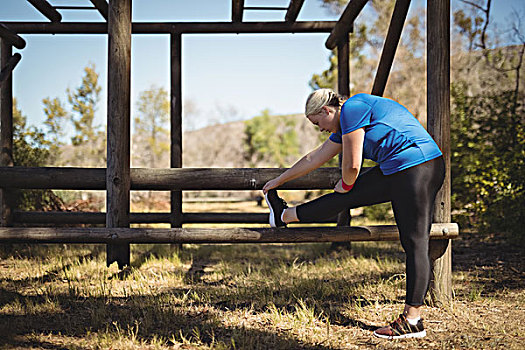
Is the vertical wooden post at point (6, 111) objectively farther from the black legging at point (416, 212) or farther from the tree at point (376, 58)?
the tree at point (376, 58)

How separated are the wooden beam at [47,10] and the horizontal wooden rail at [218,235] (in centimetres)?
345

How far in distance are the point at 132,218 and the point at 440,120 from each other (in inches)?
181

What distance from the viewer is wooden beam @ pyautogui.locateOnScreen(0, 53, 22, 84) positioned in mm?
6334

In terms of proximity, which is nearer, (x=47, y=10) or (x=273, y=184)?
(x=273, y=184)

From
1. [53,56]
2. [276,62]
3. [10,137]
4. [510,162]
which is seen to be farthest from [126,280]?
[276,62]

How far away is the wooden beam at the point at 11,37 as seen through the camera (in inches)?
254

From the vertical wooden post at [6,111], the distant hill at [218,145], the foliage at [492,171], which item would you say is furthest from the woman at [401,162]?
the distant hill at [218,145]

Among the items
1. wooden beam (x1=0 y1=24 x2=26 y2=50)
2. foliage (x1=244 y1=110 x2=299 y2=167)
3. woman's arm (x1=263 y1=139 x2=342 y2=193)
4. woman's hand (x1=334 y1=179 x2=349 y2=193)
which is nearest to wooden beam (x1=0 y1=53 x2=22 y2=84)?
wooden beam (x1=0 y1=24 x2=26 y2=50)

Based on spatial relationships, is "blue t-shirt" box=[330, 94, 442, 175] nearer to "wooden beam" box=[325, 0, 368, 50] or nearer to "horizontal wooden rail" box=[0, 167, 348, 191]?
"horizontal wooden rail" box=[0, 167, 348, 191]

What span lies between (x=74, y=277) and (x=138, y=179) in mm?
1201

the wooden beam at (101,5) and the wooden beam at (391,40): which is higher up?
the wooden beam at (101,5)

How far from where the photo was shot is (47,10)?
638 centimetres

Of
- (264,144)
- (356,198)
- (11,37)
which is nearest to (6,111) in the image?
(11,37)

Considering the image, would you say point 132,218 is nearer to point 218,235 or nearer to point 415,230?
point 218,235
